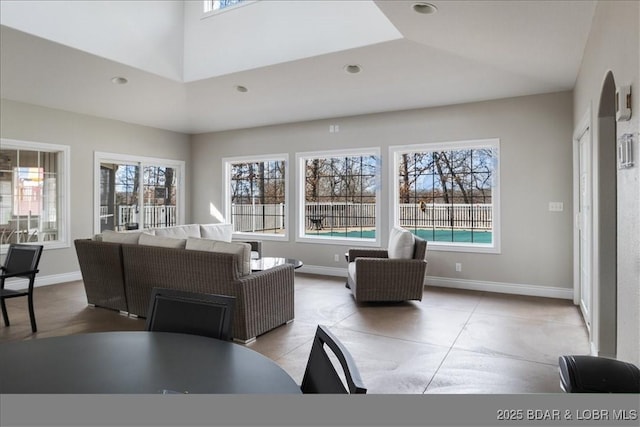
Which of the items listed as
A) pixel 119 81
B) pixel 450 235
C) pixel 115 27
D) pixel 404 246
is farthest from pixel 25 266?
pixel 450 235

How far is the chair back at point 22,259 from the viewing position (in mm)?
3775

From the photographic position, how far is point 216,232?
261 inches

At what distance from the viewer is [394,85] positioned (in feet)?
16.9

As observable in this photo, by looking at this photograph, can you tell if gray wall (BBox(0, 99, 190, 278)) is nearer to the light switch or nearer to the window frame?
the window frame

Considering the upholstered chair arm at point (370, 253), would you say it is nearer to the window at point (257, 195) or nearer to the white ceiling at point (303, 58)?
the window at point (257, 195)

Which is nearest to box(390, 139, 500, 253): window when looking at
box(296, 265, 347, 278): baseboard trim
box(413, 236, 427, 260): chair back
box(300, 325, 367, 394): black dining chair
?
box(413, 236, 427, 260): chair back

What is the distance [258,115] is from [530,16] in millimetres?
4603

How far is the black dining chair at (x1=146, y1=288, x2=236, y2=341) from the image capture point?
5.32ft

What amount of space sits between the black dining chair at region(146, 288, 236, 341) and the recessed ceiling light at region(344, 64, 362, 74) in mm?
3912

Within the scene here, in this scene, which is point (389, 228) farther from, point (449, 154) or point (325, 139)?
point (325, 139)

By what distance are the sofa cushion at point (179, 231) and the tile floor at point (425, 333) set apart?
1.30 metres

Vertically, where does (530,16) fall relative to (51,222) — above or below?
above
